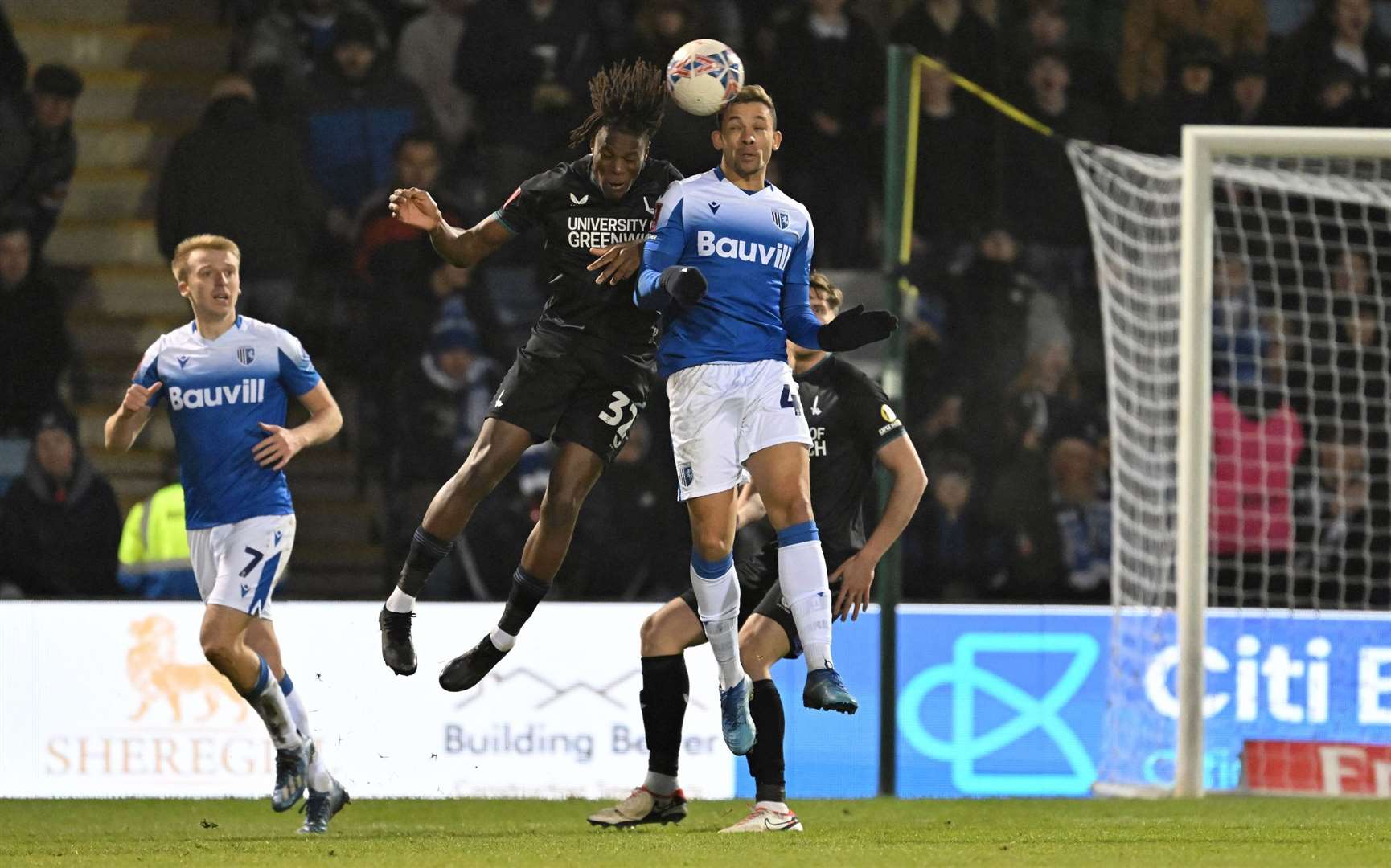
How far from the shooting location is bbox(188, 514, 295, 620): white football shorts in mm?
7309

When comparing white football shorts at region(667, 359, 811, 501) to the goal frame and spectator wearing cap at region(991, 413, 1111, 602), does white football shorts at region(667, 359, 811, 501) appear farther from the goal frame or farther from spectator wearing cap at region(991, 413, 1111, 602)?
spectator wearing cap at region(991, 413, 1111, 602)

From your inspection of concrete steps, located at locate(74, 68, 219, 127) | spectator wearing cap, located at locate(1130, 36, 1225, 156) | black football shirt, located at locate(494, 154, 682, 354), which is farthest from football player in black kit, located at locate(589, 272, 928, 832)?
concrete steps, located at locate(74, 68, 219, 127)

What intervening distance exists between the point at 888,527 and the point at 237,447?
8.03 ft

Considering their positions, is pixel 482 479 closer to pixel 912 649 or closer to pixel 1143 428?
pixel 912 649

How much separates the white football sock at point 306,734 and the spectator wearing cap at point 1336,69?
8410 millimetres

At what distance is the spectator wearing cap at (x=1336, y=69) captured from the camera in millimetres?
13148

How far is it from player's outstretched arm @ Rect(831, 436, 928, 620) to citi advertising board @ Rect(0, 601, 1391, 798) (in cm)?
249

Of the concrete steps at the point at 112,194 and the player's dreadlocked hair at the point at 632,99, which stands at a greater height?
the concrete steps at the point at 112,194

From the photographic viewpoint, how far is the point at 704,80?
648 centimetres

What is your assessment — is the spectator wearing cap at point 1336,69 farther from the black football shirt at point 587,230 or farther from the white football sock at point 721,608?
the white football sock at point 721,608

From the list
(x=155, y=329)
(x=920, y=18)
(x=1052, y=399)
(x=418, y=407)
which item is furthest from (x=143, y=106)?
(x=1052, y=399)

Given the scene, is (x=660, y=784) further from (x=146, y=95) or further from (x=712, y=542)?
(x=146, y=95)

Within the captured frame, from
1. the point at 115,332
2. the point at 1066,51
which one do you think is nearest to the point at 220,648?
the point at 115,332

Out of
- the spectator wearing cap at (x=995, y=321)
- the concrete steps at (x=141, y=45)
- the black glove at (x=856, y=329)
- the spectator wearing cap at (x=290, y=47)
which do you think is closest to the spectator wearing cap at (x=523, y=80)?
the spectator wearing cap at (x=290, y=47)
